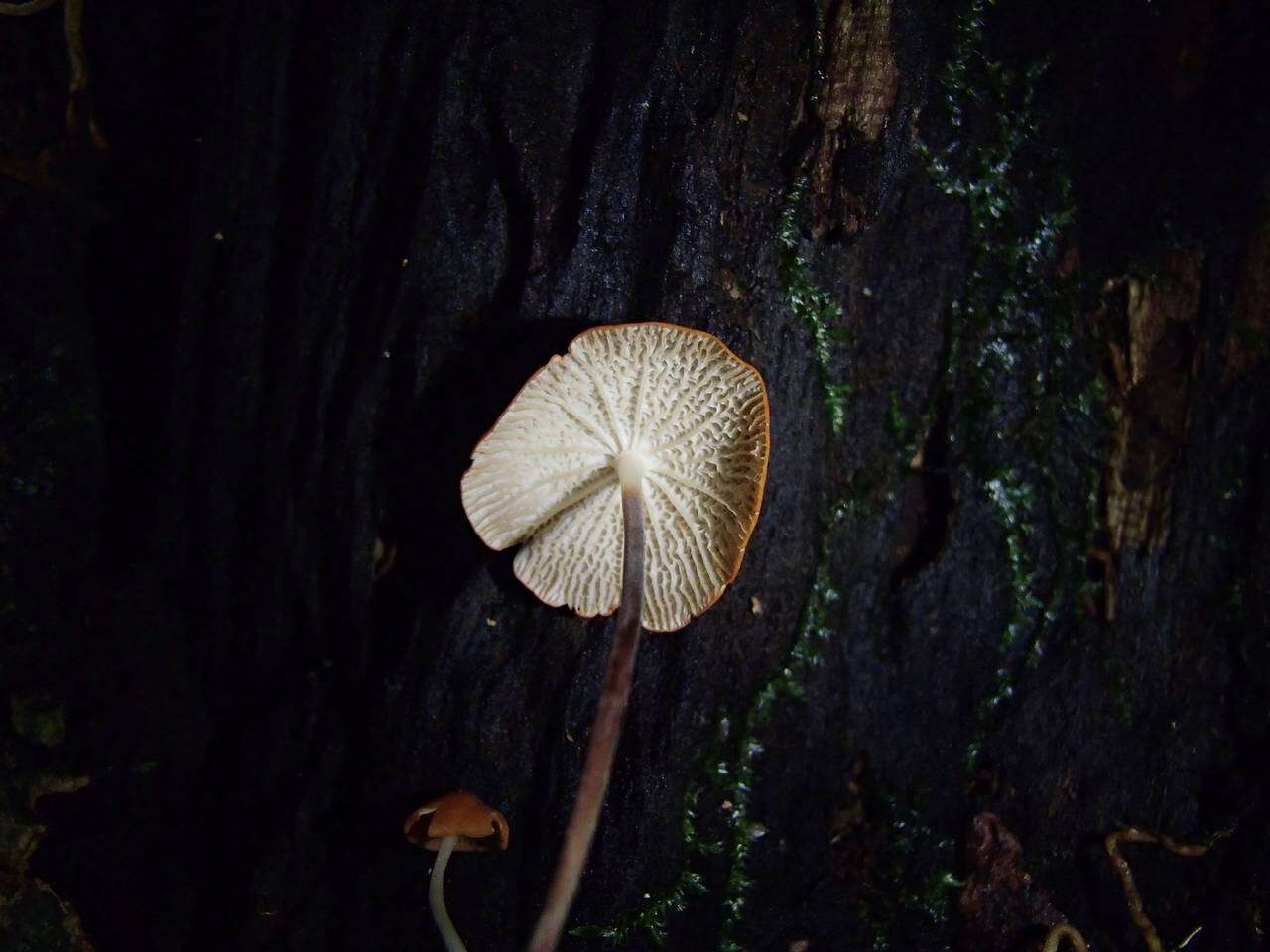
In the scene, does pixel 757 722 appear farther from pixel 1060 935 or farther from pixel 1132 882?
pixel 1132 882

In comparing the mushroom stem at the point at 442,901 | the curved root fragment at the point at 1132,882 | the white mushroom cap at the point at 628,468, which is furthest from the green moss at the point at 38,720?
the curved root fragment at the point at 1132,882

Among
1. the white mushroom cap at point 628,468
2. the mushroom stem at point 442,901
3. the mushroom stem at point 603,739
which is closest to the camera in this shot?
the mushroom stem at point 603,739

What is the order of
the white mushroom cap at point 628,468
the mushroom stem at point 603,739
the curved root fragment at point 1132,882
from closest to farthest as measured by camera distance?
the mushroom stem at point 603,739 → the white mushroom cap at point 628,468 → the curved root fragment at point 1132,882

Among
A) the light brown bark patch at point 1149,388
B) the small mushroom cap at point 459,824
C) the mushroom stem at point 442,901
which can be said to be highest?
the light brown bark patch at point 1149,388

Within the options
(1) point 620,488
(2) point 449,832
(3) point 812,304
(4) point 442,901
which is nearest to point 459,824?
(2) point 449,832

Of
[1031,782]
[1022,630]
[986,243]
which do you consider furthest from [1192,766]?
[986,243]

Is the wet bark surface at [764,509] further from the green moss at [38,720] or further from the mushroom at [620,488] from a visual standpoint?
the mushroom at [620,488]

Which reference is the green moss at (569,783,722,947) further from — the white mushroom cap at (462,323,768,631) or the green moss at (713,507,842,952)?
the white mushroom cap at (462,323,768,631)
